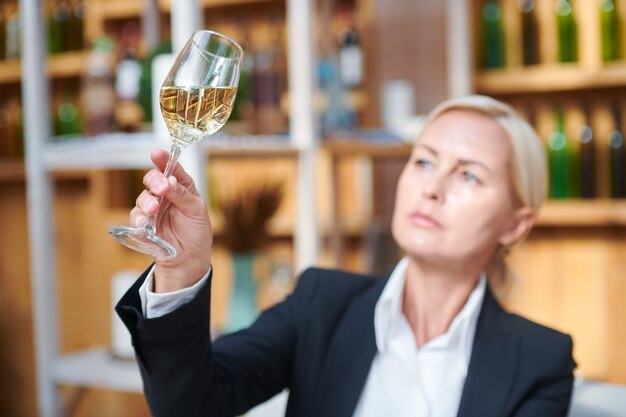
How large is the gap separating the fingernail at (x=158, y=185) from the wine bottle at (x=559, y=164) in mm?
2016

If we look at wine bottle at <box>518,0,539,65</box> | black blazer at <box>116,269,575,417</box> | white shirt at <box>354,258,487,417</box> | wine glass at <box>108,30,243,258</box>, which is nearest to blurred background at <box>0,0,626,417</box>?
wine bottle at <box>518,0,539,65</box>

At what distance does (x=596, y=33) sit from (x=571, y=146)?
1.22 ft

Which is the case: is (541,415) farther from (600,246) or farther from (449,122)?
(600,246)

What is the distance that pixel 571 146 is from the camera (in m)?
2.58

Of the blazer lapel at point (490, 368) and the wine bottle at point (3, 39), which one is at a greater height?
the wine bottle at point (3, 39)

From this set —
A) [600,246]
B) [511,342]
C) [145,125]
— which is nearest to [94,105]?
[145,125]

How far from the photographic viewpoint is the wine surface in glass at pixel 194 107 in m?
0.80

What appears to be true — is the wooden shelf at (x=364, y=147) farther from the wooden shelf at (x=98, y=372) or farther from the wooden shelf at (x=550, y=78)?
the wooden shelf at (x=98, y=372)

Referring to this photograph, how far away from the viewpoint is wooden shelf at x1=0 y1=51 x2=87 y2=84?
312 centimetres

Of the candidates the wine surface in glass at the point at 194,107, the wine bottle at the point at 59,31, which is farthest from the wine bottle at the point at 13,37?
the wine surface in glass at the point at 194,107

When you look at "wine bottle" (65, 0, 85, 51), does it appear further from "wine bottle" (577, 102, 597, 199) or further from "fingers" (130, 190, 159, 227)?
"fingers" (130, 190, 159, 227)

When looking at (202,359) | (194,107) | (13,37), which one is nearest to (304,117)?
(202,359)

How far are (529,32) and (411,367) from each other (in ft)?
5.56

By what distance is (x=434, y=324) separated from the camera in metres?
1.32
